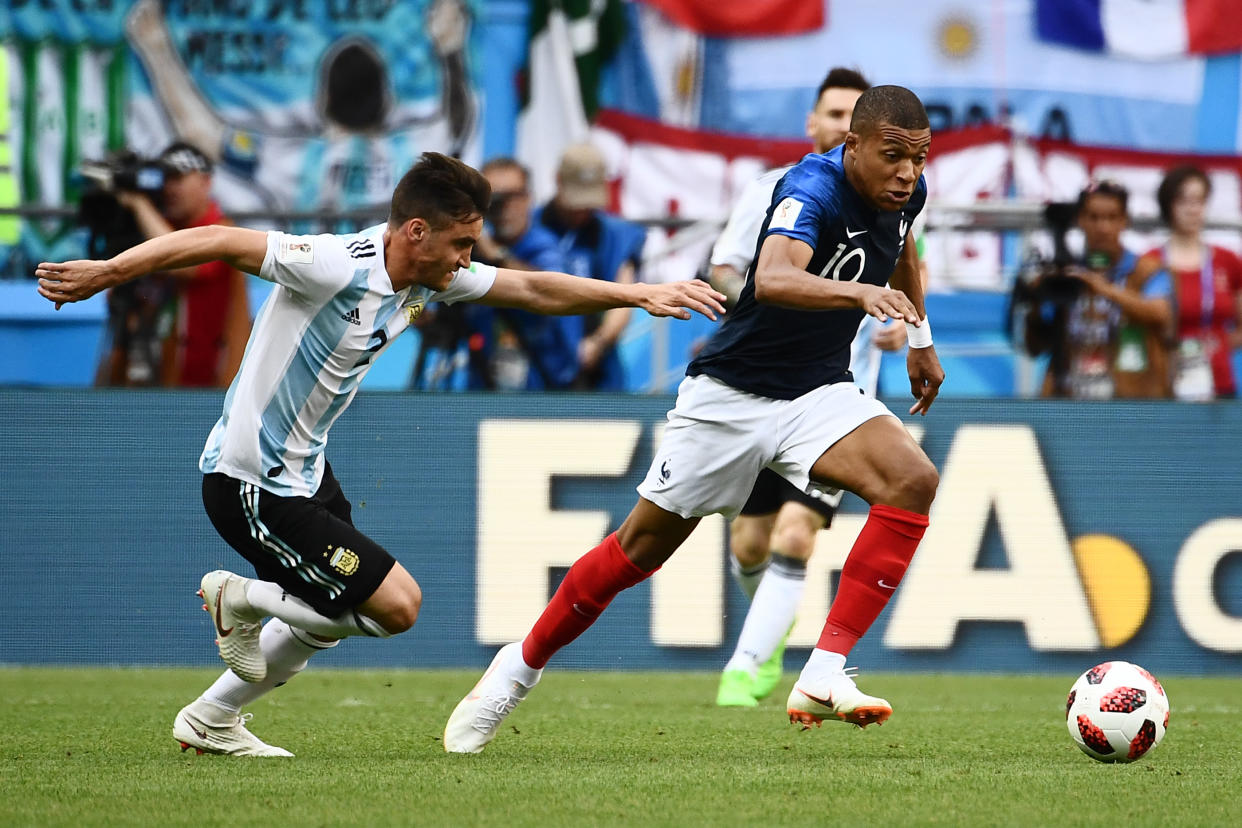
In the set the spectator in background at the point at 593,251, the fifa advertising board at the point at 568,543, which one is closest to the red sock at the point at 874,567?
the fifa advertising board at the point at 568,543

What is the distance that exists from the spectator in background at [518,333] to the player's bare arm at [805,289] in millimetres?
4468

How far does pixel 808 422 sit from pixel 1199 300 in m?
4.84

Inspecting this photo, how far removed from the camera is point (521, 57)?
13.3 m

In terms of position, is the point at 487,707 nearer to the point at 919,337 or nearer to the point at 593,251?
the point at 919,337

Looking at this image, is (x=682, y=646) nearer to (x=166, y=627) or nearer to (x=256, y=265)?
(x=166, y=627)

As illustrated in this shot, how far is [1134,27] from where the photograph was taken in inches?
528

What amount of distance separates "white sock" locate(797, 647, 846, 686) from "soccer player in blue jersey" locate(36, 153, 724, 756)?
1132mm

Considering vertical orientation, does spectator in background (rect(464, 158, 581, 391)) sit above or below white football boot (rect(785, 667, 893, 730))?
above

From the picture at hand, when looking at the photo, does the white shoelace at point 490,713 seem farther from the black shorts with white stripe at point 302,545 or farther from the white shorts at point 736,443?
the white shorts at point 736,443

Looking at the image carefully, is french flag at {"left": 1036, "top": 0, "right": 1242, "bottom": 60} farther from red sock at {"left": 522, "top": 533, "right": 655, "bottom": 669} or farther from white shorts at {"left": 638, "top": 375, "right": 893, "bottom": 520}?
red sock at {"left": 522, "top": 533, "right": 655, "bottom": 669}

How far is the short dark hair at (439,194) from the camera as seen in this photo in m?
5.42

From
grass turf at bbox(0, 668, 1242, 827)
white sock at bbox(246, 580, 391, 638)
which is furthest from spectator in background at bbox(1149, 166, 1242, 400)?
white sock at bbox(246, 580, 391, 638)

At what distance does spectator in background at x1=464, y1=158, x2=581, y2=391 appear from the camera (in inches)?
388

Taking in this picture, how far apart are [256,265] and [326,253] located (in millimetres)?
233
